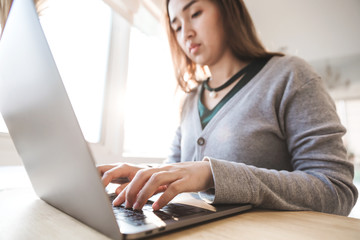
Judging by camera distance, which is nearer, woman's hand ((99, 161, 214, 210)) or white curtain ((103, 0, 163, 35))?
woman's hand ((99, 161, 214, 210))

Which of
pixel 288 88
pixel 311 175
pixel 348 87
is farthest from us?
pixel 348 87

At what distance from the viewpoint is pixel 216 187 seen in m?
0.38

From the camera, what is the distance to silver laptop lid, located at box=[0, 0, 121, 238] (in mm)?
250

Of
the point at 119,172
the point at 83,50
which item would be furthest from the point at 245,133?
the point at 83,50

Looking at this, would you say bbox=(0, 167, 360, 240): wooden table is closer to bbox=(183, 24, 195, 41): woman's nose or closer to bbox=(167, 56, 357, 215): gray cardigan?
bbox=(167, 56, 357, 215): gray cardigan

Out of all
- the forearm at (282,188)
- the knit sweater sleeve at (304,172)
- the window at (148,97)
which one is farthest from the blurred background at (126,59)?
the forearm at (282,188)

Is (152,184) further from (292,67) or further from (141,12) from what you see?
(141,12)

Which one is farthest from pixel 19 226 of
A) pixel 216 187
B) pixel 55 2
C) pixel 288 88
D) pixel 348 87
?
pixel 348 87

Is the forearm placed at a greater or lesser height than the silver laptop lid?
lesser

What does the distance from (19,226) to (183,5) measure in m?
0.86

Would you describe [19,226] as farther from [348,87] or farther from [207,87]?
[348,87]

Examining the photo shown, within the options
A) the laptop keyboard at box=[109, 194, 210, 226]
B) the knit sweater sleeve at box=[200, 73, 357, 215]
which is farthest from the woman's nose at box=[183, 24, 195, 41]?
the laptop keyboard at box=[109, 194, 210, 226]

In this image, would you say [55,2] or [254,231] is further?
[55,2]

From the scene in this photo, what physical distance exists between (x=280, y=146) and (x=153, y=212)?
0.50m
